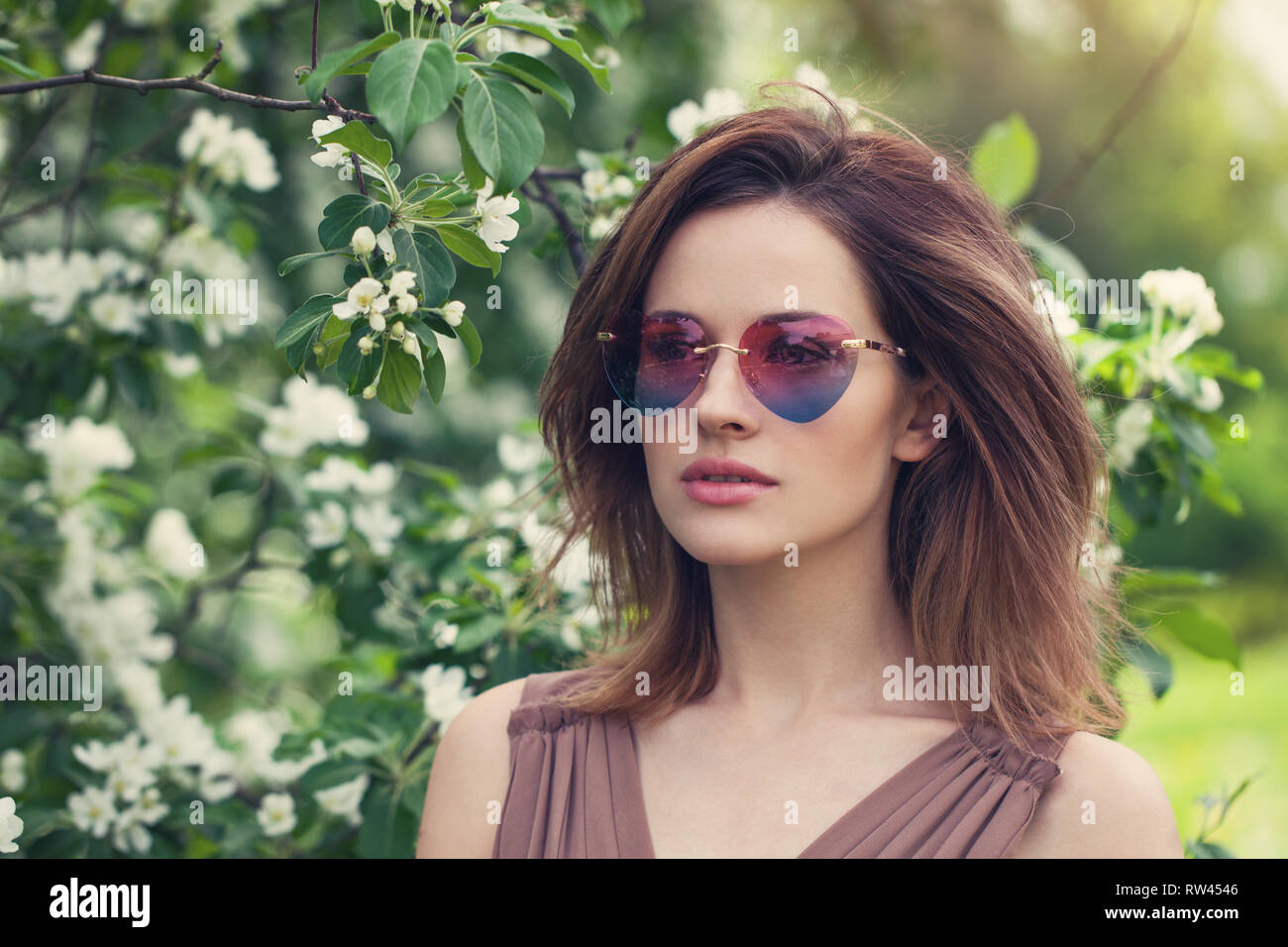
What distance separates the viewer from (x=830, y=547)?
5.17 ft

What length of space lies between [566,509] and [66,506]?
1.40 m

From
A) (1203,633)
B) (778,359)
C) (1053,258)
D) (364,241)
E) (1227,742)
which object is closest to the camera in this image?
(364,241)

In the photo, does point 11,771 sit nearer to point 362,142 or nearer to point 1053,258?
point 362,142

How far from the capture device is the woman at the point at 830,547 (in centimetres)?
146

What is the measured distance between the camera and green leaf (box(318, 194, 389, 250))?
126 cm

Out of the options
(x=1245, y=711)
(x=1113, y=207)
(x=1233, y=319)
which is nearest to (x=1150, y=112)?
(x=1113, y=207)

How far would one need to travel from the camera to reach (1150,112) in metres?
11.6

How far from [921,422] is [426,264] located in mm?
735

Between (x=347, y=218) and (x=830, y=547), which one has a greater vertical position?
(x=347, y=218)

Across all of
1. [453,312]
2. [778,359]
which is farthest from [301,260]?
[778,359]

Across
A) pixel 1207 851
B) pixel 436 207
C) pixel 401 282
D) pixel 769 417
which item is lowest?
pixel 1207 851

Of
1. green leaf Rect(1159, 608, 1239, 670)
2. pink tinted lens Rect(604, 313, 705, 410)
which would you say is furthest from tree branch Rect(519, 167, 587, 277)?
green leaf Rect(1159, 608, 1239, 670)

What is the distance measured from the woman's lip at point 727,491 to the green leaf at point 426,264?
42cm

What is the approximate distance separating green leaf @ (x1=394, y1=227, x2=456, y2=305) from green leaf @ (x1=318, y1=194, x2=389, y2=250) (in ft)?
0.11
